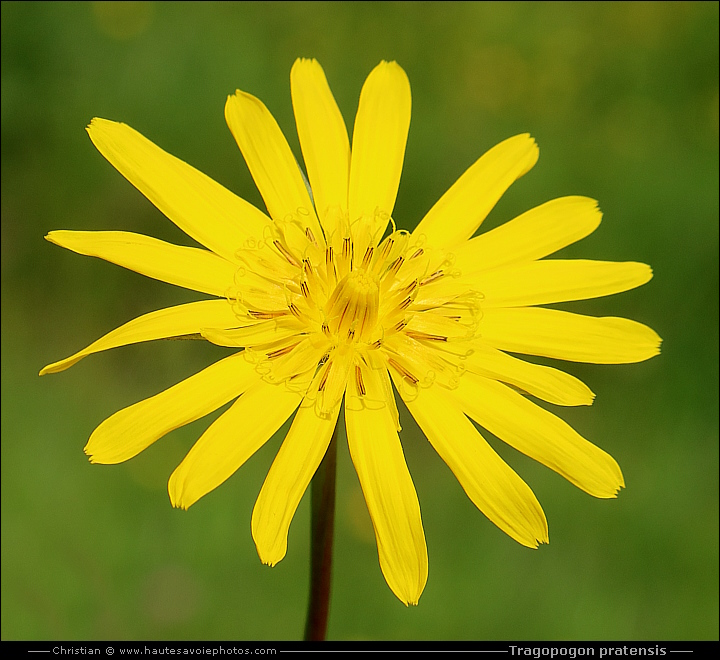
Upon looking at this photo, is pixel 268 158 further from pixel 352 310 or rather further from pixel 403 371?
pixel 403 371

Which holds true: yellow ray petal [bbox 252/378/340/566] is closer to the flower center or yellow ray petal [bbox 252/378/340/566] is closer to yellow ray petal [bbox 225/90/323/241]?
the flower center

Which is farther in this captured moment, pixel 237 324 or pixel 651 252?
pixel 651 252

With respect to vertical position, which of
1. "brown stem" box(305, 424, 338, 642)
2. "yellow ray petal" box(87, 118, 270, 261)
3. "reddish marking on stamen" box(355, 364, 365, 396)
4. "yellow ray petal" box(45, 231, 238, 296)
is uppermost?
"yellow ray petal" box(87, 118, 270, 261)

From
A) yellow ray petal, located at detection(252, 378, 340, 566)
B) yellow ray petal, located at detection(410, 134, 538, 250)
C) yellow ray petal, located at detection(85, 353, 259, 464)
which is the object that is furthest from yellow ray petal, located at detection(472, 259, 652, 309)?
yellow ray petal, located at detection(85, 353, 259, 464)

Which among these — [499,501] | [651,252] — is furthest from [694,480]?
[499,501]

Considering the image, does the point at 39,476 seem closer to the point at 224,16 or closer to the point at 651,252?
the point at 224,16

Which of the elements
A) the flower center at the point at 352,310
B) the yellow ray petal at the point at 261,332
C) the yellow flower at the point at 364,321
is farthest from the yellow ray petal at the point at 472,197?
the yellow ray petal at the point at 261,332
